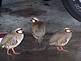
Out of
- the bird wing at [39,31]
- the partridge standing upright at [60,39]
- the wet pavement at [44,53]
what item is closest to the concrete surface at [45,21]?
the wet pavement at [44,53]

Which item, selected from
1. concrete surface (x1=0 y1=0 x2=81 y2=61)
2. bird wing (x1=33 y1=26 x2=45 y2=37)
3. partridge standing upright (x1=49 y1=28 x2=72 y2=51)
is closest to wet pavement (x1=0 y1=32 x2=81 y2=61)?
concrete surface (x1=0 y1=0 x2=81 y2=61)

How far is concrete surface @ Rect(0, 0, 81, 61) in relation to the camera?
6.71 m

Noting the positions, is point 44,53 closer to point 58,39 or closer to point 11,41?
point 58,39

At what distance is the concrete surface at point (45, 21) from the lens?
6711 millimetres

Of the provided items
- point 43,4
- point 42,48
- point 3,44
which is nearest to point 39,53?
point 42,48

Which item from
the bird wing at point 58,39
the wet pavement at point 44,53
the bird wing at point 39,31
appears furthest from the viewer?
the bird wing at point 39,31

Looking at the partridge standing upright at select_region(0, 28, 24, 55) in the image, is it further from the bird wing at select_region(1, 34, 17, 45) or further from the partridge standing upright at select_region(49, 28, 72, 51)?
the partridge standing upright at select_region(49, 28, 72, 51)

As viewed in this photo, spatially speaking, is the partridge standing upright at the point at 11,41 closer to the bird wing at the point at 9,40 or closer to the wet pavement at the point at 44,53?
the bird wing at the point at 9,40

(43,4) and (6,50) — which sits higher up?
(43,4)

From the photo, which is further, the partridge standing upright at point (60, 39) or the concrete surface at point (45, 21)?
the partridge standing upright at point (60, 39)

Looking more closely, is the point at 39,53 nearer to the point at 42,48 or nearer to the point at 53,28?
the point at 42,48

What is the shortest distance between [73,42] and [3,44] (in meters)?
1.56

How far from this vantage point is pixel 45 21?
30.1 feet

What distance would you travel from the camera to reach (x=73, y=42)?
745 centimetres
